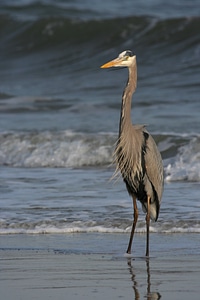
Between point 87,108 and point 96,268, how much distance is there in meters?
8.72

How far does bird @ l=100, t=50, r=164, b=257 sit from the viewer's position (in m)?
7.28

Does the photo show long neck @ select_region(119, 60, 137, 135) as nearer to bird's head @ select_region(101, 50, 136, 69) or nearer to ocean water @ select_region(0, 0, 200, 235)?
bird's head @ select_region(101, 50, 136, 69)

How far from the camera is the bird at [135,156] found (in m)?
7.28

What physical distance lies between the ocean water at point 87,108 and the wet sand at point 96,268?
410mm

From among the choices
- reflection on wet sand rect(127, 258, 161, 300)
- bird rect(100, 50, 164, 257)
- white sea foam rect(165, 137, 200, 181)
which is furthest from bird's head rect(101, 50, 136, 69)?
white sea foam rect(165, 137, 200, 181)

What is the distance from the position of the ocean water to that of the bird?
→ 1.42ft

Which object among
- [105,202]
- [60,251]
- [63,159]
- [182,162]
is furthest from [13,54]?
[60,251]

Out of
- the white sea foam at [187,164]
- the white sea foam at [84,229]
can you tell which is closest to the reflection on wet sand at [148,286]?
the white sea foam at [84,229]

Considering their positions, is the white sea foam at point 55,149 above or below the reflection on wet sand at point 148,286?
above

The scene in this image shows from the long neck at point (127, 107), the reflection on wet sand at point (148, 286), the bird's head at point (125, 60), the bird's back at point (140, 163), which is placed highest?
the bird's head at point (125, 60)

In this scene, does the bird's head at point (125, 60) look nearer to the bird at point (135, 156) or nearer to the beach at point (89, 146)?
the bird at point (135, 156)

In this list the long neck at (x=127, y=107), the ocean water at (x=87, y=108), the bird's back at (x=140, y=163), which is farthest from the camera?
the ocean water at (x=87, y=108)

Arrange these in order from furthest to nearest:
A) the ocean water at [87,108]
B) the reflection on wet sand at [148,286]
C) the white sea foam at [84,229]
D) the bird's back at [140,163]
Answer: the ocean water at [87,108], the white sea foam at [84,229], the bird's back at [140,163], the reflection on wet sand at [148,286]

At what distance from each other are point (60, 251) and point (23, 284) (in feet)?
3.99
